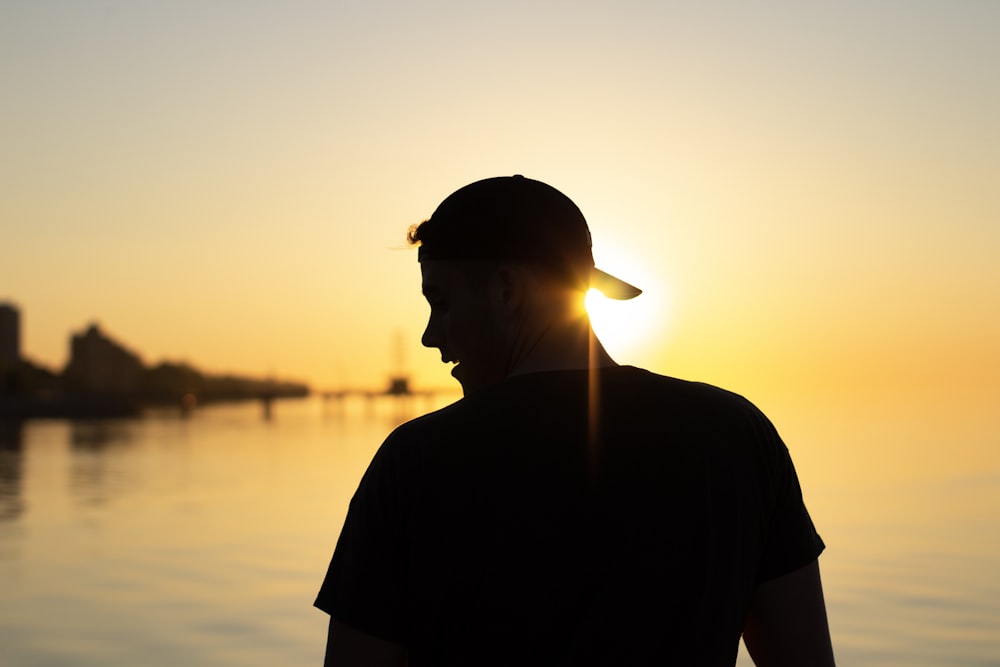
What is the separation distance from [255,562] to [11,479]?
2891cm

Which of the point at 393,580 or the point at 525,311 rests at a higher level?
the point at 525,311

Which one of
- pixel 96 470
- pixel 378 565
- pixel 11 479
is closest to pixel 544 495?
pixel 378 565

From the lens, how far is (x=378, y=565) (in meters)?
1.62

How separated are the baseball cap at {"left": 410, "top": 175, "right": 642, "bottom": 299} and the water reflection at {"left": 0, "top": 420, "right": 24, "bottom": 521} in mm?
31242

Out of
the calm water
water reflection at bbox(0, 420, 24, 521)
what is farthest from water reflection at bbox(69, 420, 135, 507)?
water reflection at bbox(0, 420, 24, 521)

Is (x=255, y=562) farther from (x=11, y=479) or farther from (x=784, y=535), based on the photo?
(x=11, y=479)

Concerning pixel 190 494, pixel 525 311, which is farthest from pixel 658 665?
pixel 190 494

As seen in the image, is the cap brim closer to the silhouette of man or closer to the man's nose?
the silhouette of man

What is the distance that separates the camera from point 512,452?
5.28ft

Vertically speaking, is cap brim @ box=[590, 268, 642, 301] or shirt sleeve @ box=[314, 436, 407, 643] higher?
cap brim @ box=[590, 268, 642, 301]

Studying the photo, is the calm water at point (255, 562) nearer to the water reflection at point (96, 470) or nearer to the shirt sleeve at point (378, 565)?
the water reflection at point (96, 470)

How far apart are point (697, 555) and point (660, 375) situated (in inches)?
10.8

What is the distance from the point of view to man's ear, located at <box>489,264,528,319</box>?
174 centimetres

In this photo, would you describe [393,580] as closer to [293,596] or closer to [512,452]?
[512,452]
